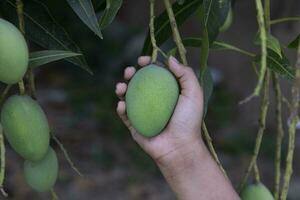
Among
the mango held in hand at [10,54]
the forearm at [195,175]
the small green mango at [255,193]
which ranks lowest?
the small green mango at [255,193]

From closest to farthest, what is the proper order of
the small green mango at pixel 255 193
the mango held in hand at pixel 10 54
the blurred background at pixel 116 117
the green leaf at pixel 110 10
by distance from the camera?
the mango held in hand at pixel 10 54 < the green leaf at pixel 110 10 < the small green mango at pixel 255 193 < the blurred background at pixel 116 117

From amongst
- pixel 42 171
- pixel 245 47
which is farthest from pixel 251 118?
pixel 42 171

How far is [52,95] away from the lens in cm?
386

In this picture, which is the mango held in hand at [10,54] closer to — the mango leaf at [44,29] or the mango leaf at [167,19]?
the mango leaf at [44,29]

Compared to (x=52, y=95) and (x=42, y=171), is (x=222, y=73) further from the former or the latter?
(x=42, y=171)

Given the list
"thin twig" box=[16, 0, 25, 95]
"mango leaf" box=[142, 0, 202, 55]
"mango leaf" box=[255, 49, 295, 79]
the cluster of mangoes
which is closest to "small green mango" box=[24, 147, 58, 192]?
the cluster of mangoes

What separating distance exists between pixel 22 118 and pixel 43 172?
114 mm

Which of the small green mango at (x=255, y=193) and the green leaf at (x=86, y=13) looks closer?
the green leaf at (x=86, y=13)

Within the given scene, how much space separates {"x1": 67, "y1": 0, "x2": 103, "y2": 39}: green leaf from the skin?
0.08 m

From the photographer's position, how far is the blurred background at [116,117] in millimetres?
2898

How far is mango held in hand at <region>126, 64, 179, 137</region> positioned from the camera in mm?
776

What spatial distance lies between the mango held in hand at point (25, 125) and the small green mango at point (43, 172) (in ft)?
0.21

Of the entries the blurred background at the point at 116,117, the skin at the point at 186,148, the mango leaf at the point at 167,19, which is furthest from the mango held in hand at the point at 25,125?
the blurred background at the point at 116,117

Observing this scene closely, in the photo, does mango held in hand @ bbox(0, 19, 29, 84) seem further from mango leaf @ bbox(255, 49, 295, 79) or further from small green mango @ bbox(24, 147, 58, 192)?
mango leaf @ bbox(255, 49, 295, 79)
